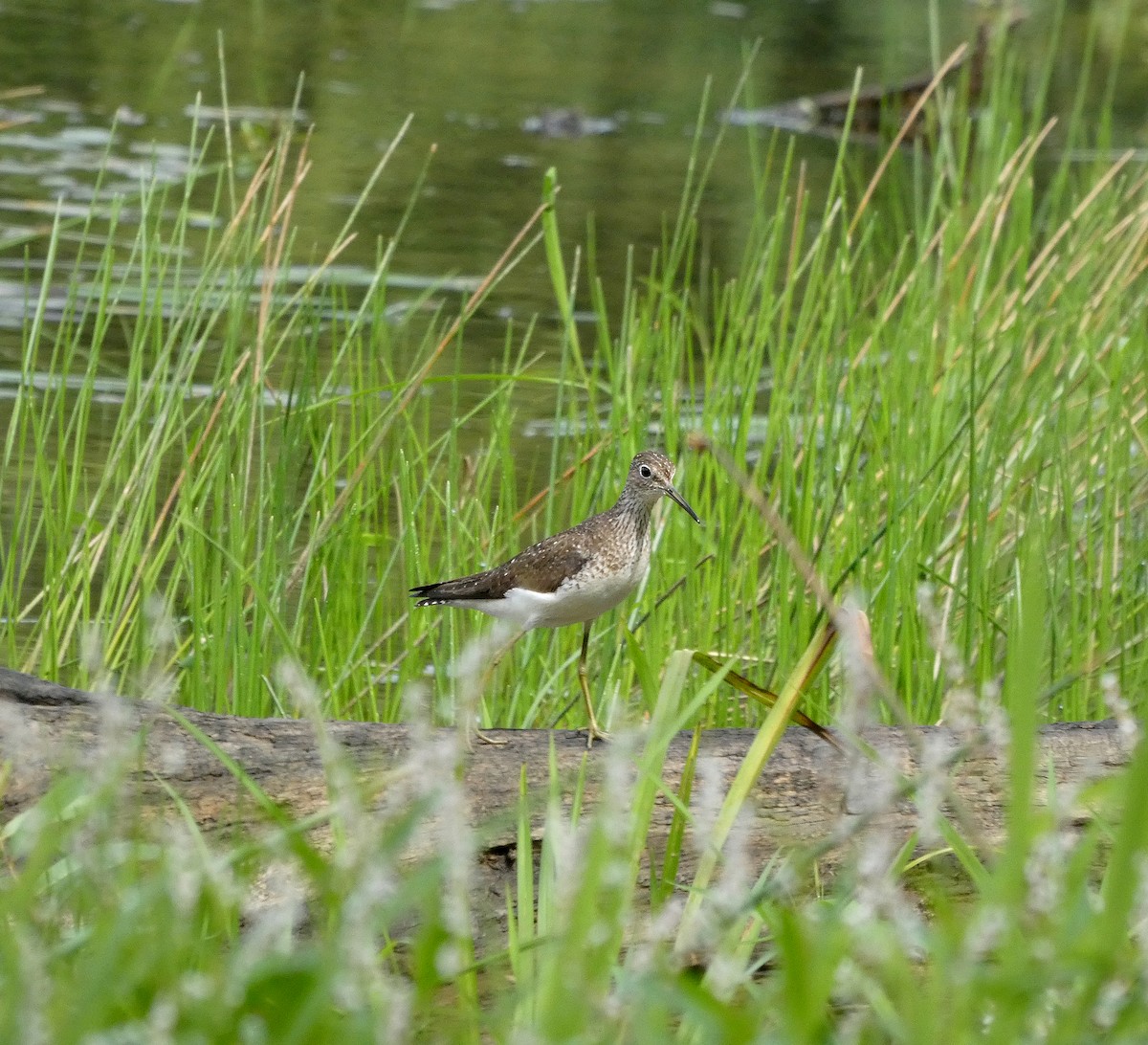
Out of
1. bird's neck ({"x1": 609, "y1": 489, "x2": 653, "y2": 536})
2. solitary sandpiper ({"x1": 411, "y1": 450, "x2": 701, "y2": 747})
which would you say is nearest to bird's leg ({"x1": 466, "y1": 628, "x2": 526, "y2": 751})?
solitary sandpiper ({"x1": 411, "y1": 450, "x2": 701, "y2": 747})

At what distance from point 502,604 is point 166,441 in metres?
0.76

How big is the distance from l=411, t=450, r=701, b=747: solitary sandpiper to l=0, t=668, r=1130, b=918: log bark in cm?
23

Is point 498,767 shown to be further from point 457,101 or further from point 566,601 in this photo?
point 457,101

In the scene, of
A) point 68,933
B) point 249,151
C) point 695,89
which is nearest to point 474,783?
point 68,933

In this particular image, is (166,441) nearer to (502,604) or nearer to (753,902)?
(502,604)

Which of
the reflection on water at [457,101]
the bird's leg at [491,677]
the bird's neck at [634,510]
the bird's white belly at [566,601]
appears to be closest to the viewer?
the bird's leg at [491,677]

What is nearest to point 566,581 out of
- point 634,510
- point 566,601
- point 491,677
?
point 566,601

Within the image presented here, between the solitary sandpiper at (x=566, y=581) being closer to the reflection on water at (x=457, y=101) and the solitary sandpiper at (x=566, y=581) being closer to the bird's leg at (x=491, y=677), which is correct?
the bird's leg at (x=491, y=677)

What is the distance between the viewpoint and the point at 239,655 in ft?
9.51

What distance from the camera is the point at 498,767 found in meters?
2.46

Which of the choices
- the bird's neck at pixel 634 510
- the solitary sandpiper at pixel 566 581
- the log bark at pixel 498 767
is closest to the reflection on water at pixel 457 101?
the bird's neck at pixel 634 510

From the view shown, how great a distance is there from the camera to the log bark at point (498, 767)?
2201 mm

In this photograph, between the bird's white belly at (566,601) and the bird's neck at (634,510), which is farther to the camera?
the bird's neck at (634,510)

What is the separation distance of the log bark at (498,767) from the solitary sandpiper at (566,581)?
233mm
